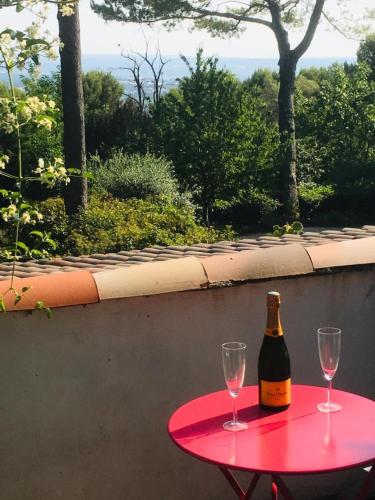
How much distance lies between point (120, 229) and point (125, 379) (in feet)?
23.0

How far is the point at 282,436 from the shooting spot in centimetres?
204

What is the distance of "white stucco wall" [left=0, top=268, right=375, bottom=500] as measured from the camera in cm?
250

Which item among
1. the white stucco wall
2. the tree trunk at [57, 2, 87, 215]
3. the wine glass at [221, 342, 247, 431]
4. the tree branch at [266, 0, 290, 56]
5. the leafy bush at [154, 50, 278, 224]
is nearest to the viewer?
the wine glass at [221, 342, 247, 431]

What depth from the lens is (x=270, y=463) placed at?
1868mm

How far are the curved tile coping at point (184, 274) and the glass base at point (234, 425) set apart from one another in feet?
2.12

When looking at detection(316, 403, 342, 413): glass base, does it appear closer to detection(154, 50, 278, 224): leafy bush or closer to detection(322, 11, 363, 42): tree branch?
detection(154, 50, 278, 224): leafy bush

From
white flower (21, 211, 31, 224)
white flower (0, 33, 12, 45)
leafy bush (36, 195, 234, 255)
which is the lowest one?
leafy bush (36, 195, 234, 255)

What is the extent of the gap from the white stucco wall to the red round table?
44 cm

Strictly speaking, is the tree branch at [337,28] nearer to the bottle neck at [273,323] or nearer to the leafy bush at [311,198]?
the leafy bush at [311,198]

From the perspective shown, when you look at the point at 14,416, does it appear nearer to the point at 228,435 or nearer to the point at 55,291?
the point at 55,291

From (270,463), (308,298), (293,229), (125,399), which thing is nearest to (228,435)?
(270,463)

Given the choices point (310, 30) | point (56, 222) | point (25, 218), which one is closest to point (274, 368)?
point (25, 218)

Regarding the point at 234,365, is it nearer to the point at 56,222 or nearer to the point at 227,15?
the point at 56,222

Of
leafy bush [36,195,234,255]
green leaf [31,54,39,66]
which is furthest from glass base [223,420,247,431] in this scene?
leafy bush [36,195,234,255]
